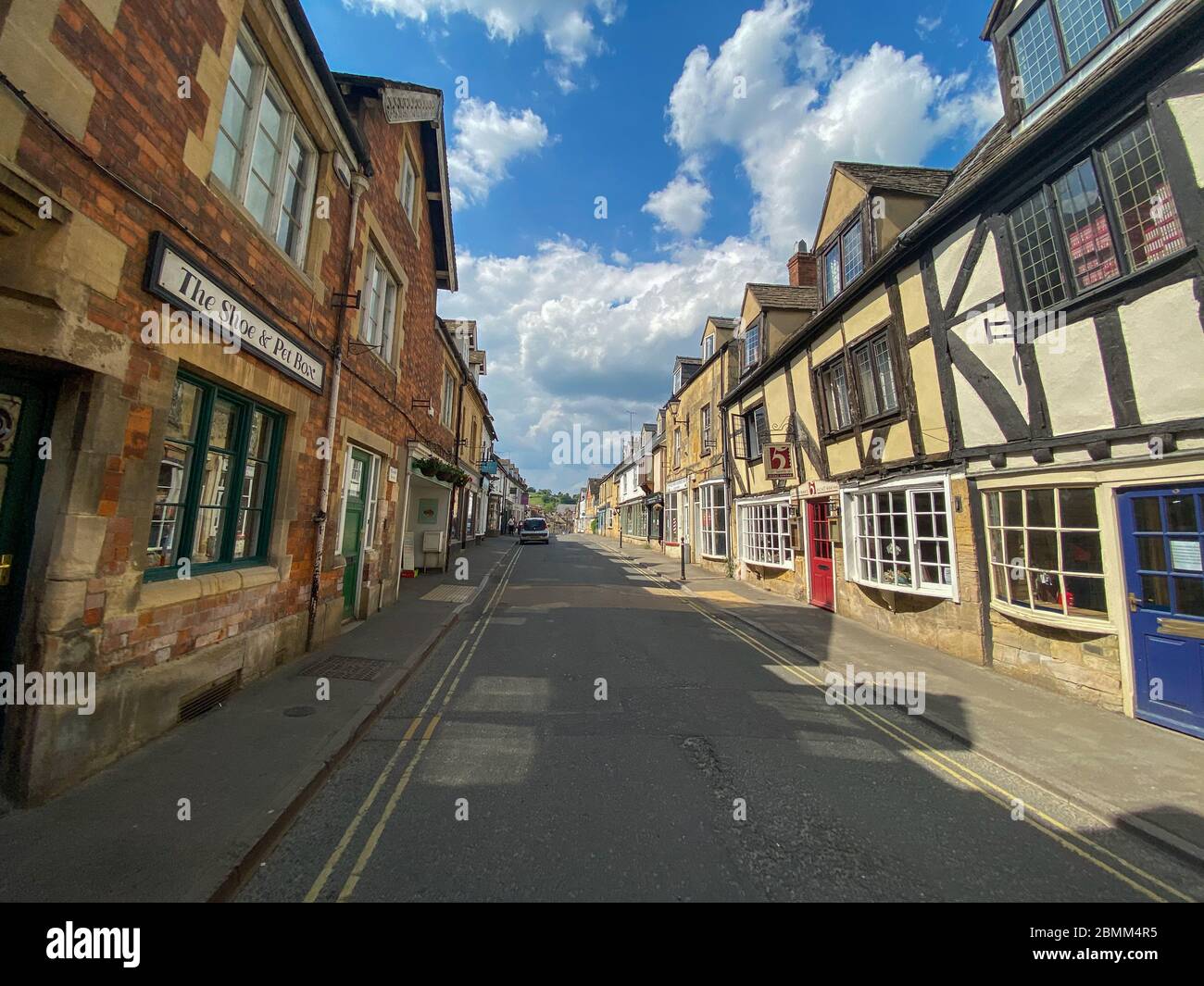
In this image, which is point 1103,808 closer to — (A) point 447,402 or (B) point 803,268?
(B) point 803,268

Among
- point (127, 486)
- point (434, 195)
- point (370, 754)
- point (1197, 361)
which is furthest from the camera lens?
point (434, 195)

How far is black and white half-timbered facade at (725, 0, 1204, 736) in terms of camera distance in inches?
200

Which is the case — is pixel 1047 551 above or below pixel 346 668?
above

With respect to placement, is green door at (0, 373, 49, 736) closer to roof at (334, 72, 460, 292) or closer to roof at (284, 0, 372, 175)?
roof at (284, 0, 372, 175)

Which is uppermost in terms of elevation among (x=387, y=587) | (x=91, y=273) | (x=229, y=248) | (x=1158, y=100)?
(x=1158, y=100)

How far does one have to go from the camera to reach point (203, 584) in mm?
4797

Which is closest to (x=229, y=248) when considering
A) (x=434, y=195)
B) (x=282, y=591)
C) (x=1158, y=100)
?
(x=282, y=591)

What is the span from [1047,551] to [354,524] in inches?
421

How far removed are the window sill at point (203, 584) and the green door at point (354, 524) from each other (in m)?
2.55

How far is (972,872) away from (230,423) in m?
7.64

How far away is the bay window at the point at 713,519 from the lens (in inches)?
746

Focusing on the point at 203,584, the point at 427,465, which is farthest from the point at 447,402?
the point at 203,584
